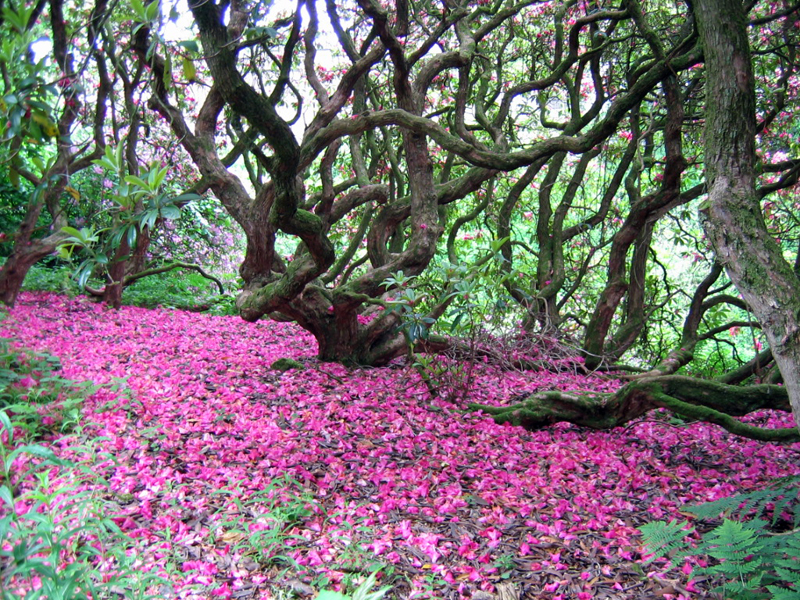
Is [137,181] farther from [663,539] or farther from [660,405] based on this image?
[660,405]

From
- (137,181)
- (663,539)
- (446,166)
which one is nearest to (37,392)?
(137,181)

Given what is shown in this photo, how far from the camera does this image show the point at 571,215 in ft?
27.8

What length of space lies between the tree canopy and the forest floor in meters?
0.36

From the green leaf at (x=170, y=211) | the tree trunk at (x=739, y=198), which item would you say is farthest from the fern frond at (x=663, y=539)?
the green leaf at (x=170, y=211)

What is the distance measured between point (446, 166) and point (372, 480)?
4316 mm

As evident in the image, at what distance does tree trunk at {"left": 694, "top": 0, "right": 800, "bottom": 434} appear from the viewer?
1.83 m

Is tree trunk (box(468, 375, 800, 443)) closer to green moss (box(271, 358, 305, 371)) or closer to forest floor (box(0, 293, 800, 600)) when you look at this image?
forest floor (box(0, 293, 800, 600))

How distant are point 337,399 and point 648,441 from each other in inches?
73.6

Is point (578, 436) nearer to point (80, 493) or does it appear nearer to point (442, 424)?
point (442, 424)

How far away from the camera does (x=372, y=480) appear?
2.71m

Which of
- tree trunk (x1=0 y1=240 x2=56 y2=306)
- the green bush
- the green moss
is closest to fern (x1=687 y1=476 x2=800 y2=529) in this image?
the green moss

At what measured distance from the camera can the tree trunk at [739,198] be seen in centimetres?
183

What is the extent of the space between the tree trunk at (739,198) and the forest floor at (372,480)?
92 centimetres

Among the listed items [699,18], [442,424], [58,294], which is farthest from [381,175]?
[699,18]
